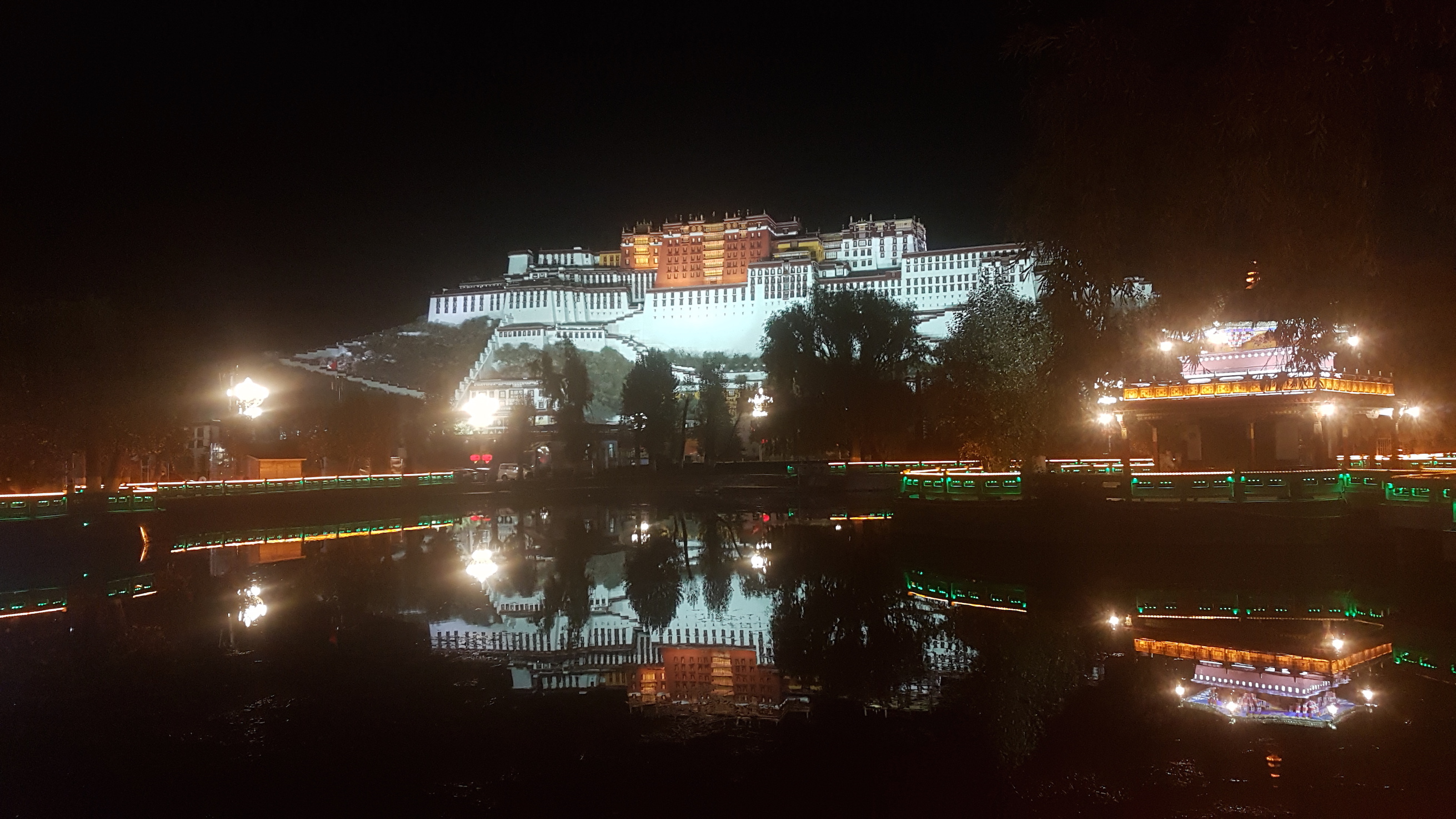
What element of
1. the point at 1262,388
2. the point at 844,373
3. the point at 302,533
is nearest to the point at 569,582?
the point at 302,533

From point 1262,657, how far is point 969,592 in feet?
18.0

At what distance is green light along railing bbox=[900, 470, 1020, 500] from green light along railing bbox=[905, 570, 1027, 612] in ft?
21.0

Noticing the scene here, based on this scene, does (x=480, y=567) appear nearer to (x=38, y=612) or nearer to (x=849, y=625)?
(x=38, y=612)

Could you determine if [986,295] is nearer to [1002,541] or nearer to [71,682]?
[1002,541]

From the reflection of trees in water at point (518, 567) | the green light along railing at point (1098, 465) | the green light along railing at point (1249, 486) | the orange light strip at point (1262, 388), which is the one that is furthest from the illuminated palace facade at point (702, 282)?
the reflection of trees in water at point (518, 567)

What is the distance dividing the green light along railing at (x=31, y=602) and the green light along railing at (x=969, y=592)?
13519mm

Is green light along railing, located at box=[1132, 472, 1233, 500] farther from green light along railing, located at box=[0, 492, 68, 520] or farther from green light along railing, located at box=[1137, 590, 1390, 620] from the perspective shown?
green light along railing, located at box=[0, 492, 68, 520]

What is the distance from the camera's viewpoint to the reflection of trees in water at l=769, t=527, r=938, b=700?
27.0 feet

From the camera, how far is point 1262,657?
8.45m

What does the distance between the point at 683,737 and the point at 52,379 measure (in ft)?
88.2

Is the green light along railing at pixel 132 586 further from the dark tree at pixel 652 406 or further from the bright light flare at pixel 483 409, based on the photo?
the bright light flare at pixel 483 409

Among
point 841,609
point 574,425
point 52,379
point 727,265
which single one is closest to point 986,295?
point 841,609

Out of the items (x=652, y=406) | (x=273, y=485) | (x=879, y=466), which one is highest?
(x=652, y=406)

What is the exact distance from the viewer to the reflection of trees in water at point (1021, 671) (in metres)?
6.40
